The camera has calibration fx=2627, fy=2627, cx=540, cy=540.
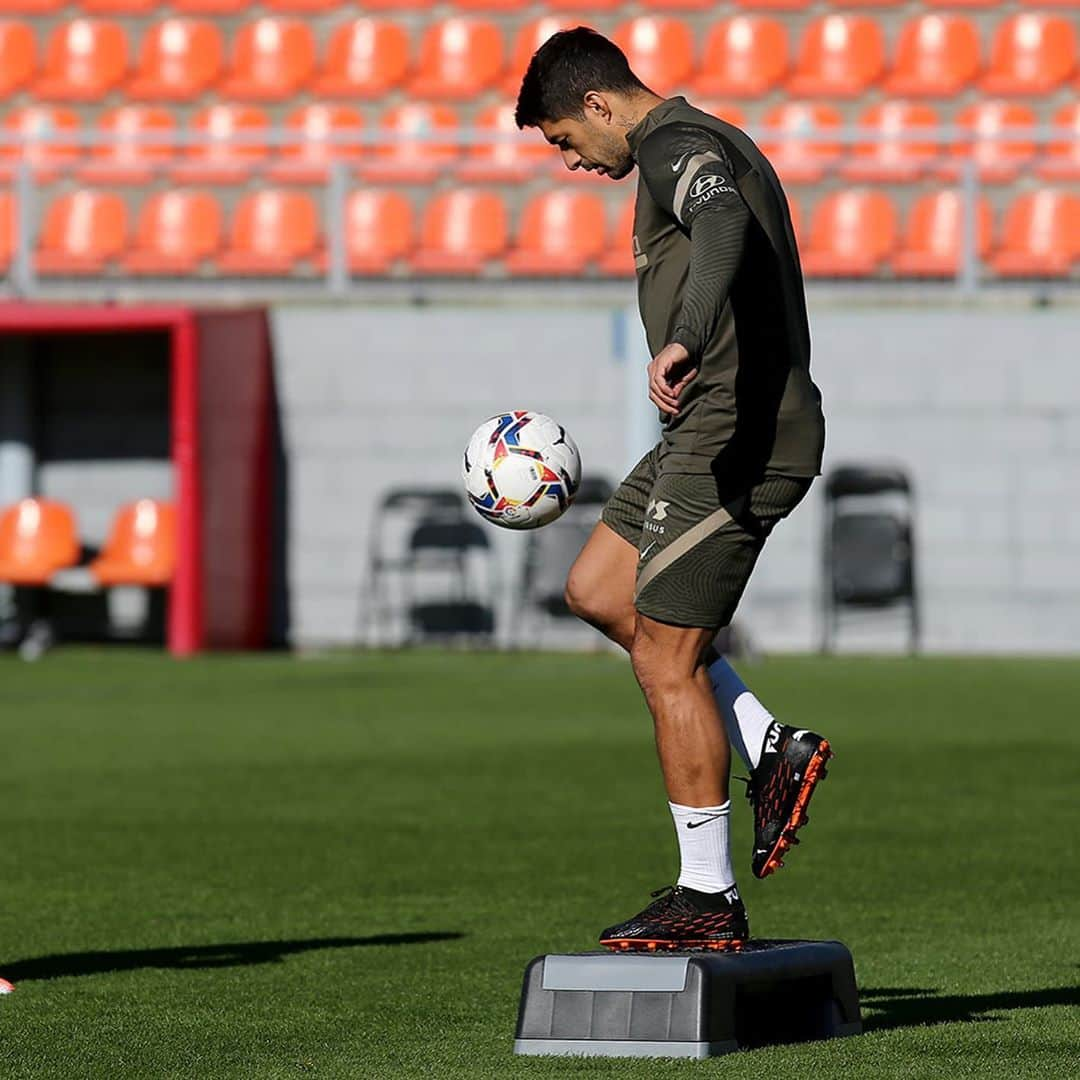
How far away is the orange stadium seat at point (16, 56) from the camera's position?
75.3ft

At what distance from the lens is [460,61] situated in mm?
21891

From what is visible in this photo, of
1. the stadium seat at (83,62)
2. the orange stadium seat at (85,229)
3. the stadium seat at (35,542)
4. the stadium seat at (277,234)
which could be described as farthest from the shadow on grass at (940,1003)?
the stadium seat at (83,62)

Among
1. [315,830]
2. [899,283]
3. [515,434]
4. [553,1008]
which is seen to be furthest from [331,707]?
[553,1008]

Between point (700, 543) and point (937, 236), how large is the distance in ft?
48.4

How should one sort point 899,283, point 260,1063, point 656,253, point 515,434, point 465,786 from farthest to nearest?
1. point 899,283
2. point 465,786
3. point 515,434
4. point 656,253
5. point 260,1063

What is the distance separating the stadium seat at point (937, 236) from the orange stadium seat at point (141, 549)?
5.83 m

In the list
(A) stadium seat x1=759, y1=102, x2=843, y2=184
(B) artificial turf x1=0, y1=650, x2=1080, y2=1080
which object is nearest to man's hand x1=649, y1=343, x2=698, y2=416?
(B) artificial turf x1=0, y1=650, x2=1080, y2=1080

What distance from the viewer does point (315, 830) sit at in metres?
9.29

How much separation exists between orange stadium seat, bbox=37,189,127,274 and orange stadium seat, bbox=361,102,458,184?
7.13 ft

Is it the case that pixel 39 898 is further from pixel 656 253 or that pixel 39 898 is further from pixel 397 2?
pixel 397 2

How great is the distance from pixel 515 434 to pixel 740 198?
3.35 ft

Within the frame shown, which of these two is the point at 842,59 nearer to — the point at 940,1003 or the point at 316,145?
the point at 316,145

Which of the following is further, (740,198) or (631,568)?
(631,568)

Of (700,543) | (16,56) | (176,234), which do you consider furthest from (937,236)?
(700,543)
